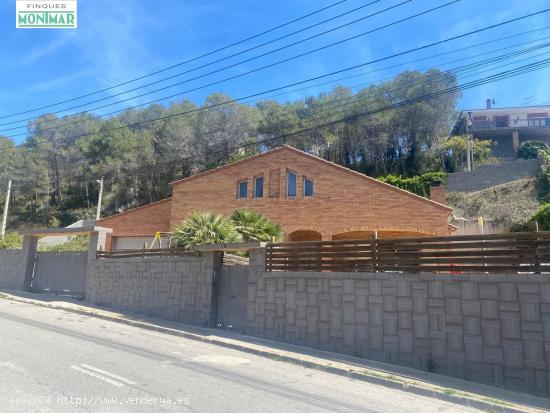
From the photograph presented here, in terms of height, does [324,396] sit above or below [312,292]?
below

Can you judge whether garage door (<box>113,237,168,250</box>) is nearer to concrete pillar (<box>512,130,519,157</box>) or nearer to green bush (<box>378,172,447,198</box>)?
green bush (<box>378,172,447,198</box>)

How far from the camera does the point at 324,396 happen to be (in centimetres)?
656

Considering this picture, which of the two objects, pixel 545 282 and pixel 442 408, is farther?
pixel 545 282

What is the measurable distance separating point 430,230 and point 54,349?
18.4 metres

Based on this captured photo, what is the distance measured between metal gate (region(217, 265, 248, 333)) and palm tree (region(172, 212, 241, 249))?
1.25 metres

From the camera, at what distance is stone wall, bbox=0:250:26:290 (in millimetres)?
21406

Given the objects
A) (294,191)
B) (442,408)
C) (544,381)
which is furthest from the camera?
(294,191)

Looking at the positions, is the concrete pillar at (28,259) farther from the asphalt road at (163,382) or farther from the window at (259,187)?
the asphalt road at (163,382)

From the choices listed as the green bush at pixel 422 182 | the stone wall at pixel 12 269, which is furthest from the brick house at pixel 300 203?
the green bush at pixel 422 182

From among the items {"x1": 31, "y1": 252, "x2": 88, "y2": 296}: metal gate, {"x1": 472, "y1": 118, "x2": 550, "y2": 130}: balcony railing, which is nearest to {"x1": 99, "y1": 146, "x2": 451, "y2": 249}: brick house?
{"x1": 31, "y1": 252, "x2": 88, "y2": 296}: metal gate

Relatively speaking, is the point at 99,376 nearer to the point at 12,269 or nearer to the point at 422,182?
the point at 12,269

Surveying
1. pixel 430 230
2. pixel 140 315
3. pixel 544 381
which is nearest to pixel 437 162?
pixel 430 230

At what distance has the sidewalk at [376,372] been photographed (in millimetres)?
6520

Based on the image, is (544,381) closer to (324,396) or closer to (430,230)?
(324,396)
